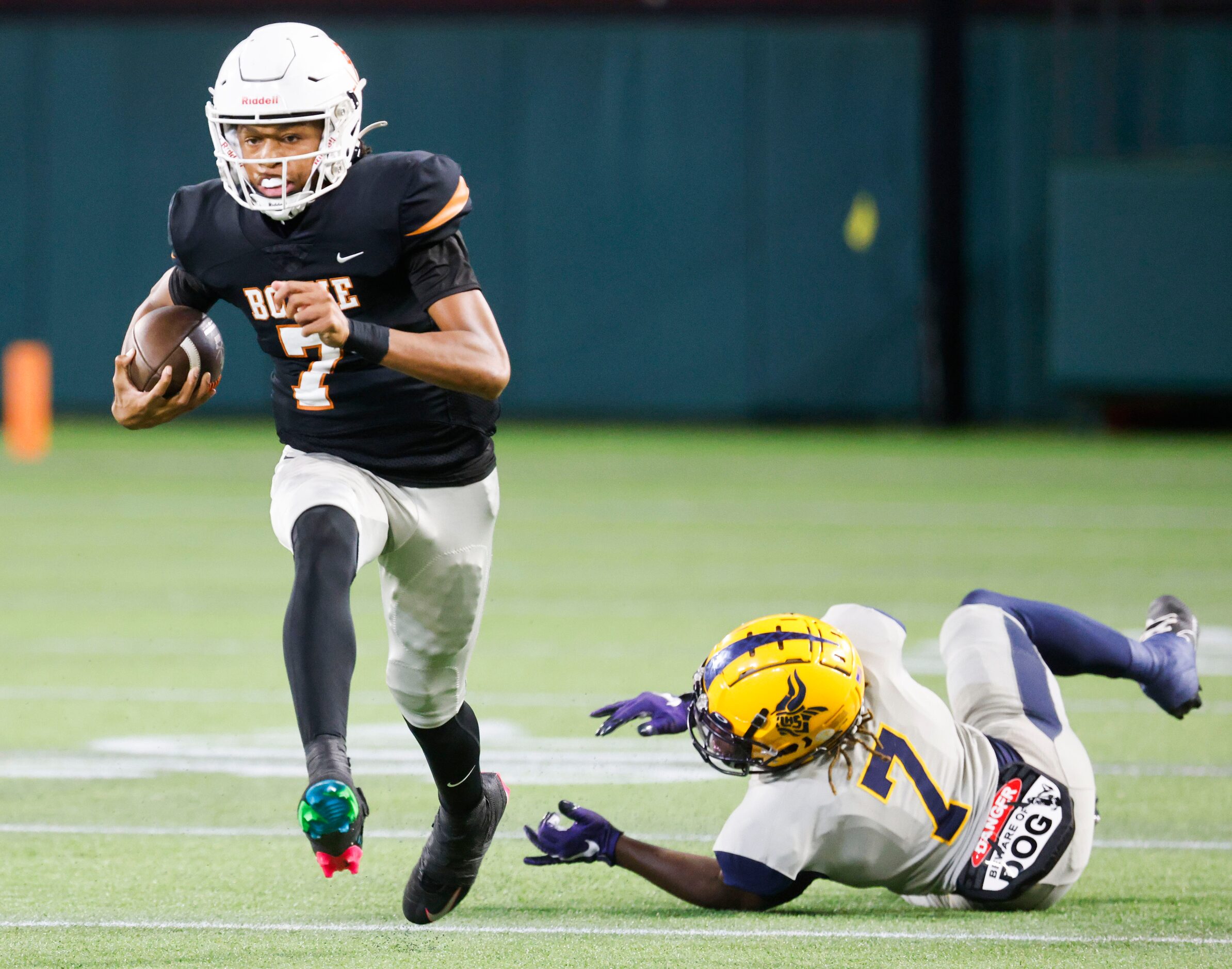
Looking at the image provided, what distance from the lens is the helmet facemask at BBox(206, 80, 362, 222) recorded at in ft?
11.4

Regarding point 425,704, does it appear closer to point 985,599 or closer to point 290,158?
point 290,158

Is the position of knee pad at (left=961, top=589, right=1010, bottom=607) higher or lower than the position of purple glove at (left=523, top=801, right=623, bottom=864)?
higher

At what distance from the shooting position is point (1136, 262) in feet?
52.7

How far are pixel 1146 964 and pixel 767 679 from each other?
2.83ft

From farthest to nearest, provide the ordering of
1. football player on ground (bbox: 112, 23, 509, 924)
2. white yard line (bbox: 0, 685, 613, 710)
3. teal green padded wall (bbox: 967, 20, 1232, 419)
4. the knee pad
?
teal green padded wall (bbox: 967, 20, 1232, 419)
white yard line (bbox: 0, 685, 613, 710)
the knee pad
football player on ground (bbox: 112, 23, 509, 924)

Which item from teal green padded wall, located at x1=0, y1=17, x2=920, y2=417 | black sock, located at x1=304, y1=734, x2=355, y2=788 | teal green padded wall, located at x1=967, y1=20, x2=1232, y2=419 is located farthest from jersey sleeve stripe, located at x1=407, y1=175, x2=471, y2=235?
teal green padded wall, located at x1=0, y1=17, x2=920, y2=417

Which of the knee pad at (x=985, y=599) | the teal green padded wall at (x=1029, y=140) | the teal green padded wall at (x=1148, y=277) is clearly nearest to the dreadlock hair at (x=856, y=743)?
the knee pad at (x=985, y=599)

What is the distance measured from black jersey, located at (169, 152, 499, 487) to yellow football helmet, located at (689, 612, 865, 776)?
641mm

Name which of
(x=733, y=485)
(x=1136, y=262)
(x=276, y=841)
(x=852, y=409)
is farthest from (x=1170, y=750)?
(x=852, y=409)

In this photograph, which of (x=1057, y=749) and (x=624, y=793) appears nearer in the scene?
(x=1057, y=749)

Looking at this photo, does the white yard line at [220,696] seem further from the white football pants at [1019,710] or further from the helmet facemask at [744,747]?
the helmet facemask at [744,747]

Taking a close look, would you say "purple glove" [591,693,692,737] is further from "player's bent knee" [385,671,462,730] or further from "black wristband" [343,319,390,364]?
"black wristband" [343,319,390,364]

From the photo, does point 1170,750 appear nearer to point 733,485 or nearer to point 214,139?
point 214,139

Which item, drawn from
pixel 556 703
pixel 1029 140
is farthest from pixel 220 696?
pixel 1029 140
